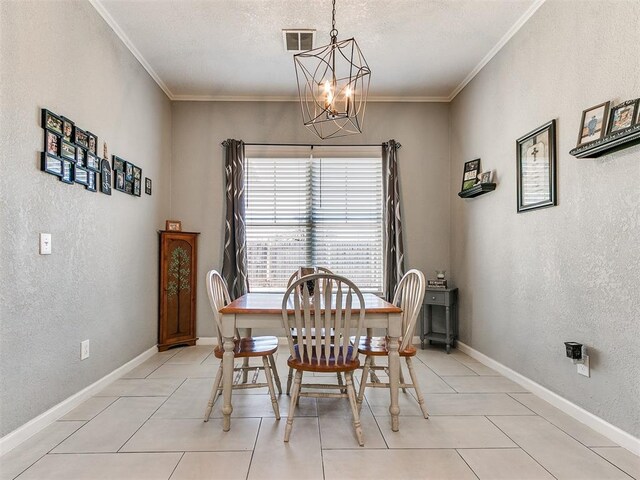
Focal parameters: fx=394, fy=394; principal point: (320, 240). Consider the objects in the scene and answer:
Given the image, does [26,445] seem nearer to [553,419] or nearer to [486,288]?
[553,419]

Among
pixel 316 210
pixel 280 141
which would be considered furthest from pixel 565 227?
pixel 280 141

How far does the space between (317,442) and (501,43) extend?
11.1 feet

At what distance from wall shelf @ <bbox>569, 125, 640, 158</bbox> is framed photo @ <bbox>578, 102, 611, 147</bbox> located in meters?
0.08

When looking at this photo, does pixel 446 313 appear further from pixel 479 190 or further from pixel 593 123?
pixel 593 123

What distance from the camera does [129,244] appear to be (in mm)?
3438

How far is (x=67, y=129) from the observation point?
247 cm

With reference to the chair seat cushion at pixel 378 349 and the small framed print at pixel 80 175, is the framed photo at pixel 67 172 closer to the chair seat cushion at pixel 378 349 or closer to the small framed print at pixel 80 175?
the small framed print at pixel 80 175

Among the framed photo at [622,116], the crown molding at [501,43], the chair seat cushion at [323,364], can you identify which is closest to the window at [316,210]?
the crown molding at [501,43]

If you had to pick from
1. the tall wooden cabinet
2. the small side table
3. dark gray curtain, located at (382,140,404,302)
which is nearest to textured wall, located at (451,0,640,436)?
the small side table

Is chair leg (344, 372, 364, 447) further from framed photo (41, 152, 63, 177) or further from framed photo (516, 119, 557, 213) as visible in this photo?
Answer: framed photo (41, 152, 63, 177)

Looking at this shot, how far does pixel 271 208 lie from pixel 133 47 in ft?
6.64

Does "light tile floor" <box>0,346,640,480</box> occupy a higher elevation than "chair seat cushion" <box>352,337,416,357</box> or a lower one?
lower

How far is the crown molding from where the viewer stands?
113 inches

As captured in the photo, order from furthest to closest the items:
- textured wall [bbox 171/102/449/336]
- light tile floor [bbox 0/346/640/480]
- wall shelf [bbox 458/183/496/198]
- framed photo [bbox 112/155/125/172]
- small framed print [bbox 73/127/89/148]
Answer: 1. textured wall [bbox 171/102/449/336]
2. wall shelf [bbox 458/183/496/198]
3. framed photo [bbox 112/155/125/172]
4. small framed print [bbox 73/127/89/148]
5. light tile floor [bbox 0/346/640/480]
